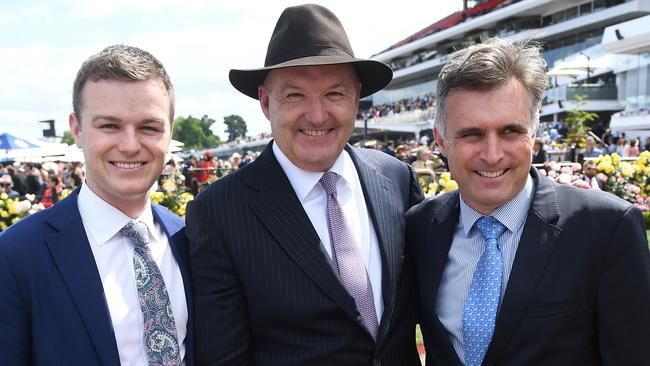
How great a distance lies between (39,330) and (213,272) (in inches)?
26.2

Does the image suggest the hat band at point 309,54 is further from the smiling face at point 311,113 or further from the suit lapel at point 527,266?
the suit lapel at point 527,266

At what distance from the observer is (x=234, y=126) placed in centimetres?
14525

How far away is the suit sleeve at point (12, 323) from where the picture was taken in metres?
2.01

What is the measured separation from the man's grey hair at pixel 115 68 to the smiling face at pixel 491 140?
4.03ft

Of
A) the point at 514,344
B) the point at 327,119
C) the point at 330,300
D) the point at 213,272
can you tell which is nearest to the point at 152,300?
the point at 213,272

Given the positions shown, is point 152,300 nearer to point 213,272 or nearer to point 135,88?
point 213,272

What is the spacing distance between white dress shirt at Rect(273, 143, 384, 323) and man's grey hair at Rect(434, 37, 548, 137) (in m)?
0.57

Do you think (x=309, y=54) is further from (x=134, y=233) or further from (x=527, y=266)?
(x=527, y=266)

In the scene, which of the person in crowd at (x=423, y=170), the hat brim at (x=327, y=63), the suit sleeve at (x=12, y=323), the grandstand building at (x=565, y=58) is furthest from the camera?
the grandstand building at (x=565, y=58)

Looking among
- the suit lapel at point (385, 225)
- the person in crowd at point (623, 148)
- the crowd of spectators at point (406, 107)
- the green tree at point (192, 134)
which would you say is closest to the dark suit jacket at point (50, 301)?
the suit lapel at point (385, 225)

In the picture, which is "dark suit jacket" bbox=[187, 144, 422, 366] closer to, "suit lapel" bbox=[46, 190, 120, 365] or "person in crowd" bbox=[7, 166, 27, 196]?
"suit lapel" bbox=[46, 190, 120, 365]

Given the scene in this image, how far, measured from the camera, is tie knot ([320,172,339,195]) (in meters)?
A: 2.63

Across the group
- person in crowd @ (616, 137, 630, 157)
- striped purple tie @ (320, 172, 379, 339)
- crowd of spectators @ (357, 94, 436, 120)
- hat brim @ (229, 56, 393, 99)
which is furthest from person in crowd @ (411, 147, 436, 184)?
crowd of spectators @ (357, 94, 436, 120)

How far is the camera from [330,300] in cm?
238
